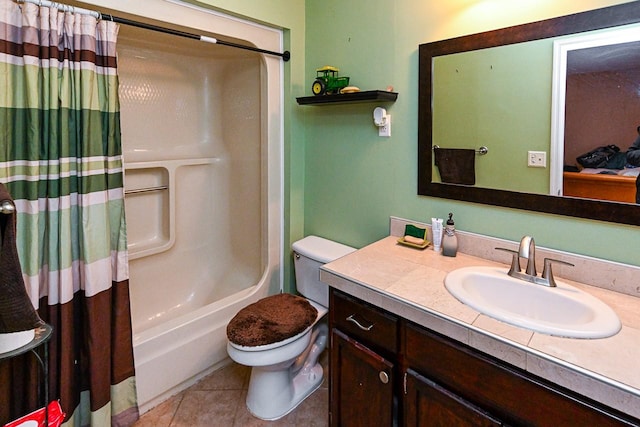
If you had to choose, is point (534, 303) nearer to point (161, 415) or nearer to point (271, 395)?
point (271, 395)

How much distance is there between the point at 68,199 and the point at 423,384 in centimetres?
144

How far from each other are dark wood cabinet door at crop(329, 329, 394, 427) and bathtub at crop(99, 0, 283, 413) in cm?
88

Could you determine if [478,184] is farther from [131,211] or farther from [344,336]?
[131,211]

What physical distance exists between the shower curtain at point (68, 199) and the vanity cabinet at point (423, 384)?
0.95m

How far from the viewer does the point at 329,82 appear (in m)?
1.97

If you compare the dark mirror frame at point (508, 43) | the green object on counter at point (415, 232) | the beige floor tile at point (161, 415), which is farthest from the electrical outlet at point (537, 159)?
the beige floor tile at point (161, 415)

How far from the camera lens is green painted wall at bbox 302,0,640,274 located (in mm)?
1372

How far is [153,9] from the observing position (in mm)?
1639

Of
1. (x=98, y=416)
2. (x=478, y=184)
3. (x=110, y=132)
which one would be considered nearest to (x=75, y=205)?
(x=110, y=132)

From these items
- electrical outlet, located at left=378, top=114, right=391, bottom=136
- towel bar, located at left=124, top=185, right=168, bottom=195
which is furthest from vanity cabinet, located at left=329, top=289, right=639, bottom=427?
towel bar, located at left=124, top=185, right=168, bottom=195

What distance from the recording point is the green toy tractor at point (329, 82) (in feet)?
6.41

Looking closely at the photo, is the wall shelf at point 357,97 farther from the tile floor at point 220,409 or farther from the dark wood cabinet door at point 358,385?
the tile floor at point 220,409

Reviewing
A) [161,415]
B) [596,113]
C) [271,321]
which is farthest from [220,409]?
[596,113]

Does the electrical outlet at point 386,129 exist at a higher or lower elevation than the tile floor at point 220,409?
higher
